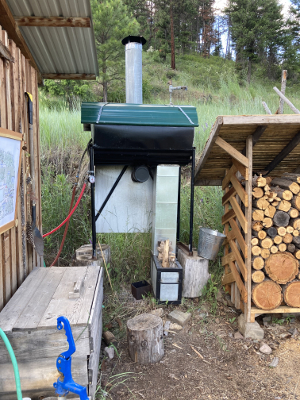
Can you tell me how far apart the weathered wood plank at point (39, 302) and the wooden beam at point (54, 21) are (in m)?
2.50

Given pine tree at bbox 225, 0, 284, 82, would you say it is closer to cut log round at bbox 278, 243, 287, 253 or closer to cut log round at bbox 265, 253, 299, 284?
cut log round at bbox 278, 243, 287, 253

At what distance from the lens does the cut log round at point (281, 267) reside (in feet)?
11.5

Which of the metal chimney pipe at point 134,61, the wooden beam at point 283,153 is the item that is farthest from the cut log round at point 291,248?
the metal chimney pipe at point 134,61

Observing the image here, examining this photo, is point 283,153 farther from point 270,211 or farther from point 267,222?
point 267,222

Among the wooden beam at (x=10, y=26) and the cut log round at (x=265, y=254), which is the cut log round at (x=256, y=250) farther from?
the wooden beam at (x=10, y=26)

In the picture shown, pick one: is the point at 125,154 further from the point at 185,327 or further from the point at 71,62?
→ the point at 185,327

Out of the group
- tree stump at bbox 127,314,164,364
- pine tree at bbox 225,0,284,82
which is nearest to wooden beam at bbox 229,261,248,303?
tree stump at bbox 127,314,164,364

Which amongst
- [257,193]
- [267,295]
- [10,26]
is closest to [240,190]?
[257,193]

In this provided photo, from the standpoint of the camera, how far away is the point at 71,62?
3824 millimetres

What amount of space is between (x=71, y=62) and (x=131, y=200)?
217 centimetres

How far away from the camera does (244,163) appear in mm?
3410

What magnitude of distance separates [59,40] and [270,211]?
10.4 ft

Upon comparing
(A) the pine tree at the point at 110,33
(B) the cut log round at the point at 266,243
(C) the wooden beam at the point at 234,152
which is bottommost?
(B) the cut log round at the point at 266,243

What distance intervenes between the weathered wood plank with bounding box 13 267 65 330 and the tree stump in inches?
35.4
